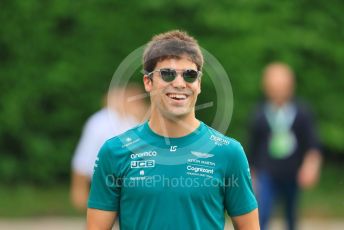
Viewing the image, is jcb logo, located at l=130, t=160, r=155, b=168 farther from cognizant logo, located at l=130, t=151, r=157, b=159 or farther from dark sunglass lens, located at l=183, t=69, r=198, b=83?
dark sunglass lens, located at l=183, t=69, r=198, b=83

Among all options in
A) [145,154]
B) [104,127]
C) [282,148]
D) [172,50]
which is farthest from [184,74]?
[282,148]

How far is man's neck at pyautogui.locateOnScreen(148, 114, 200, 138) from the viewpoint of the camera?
514 cm

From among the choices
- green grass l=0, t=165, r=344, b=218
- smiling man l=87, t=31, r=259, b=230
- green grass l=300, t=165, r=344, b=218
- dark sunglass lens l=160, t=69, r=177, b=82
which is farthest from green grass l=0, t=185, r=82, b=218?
dark sunglass lens l=160, t=69, r=177, b=82

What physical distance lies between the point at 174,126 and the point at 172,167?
0.70 feet

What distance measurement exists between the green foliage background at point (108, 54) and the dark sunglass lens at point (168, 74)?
13479mm

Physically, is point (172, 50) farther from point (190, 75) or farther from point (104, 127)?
point (104, 127)

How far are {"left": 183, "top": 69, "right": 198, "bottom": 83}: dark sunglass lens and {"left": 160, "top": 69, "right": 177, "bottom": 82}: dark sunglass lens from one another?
6 cm

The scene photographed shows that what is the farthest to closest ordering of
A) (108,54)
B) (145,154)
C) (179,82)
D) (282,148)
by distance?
1. (108,54)
2. (282,148)
3. (145,154)
4. (179,82)

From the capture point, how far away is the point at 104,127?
29.6 feet

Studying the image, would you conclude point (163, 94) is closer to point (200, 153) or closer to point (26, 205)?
point (200, 153)

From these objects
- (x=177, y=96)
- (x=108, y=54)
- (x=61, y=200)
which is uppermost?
(x=108, y=54)

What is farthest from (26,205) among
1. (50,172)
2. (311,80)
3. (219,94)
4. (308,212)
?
(219,94)

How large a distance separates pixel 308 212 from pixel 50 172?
5627 mm

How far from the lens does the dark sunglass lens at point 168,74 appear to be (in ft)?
16.7
